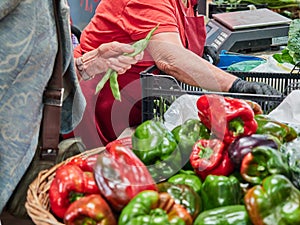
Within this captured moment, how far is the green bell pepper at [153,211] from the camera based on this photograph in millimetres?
994

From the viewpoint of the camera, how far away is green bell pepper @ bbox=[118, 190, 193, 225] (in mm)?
994

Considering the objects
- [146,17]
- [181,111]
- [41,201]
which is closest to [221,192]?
[41,201]

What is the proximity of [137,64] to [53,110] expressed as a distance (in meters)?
0.78

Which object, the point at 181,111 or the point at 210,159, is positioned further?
the point at 181,111

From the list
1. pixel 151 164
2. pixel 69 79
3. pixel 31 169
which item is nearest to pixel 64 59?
pixel 69 79

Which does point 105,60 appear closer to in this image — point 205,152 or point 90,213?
point 205,152

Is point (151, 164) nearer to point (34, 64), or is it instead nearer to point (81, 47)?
point (34, 64)

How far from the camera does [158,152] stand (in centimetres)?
124

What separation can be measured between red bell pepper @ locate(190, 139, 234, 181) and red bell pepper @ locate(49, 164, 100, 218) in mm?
247

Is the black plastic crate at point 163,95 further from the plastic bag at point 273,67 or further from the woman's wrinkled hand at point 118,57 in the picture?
the plastic bag at point 273,67

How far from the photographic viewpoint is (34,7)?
→ 137 centimetres

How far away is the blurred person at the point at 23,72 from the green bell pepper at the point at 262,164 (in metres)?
0.61

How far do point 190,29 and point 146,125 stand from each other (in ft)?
4.08

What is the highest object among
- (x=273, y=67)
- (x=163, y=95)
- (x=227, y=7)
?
(x=163, y=95)
